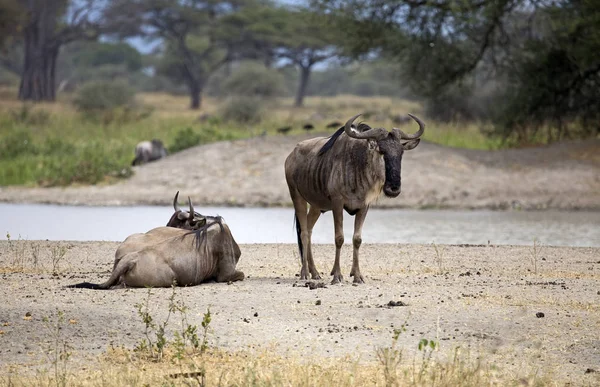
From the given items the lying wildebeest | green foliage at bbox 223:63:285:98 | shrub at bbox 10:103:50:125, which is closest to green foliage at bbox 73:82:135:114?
shrub at bbox 10:103:50:125

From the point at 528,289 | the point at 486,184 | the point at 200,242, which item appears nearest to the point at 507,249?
the point at 528,289

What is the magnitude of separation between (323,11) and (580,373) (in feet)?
61.3

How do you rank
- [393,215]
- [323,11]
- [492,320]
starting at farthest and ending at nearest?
[323,11] → [393,215] → [492,320]

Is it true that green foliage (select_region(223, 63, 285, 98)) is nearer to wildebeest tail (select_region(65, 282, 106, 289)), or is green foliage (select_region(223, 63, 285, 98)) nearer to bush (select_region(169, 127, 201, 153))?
bush (select_region(169, 127, 201, 153))

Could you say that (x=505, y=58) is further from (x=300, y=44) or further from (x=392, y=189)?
(x=300, y=44)

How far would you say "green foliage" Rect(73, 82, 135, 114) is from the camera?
38781 mm

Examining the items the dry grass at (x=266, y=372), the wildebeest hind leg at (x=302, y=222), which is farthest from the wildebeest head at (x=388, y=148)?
the dry grass at (x=266, y=372)

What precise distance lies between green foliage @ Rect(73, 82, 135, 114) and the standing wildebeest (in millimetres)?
28838

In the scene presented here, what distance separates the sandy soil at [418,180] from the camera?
1927cm

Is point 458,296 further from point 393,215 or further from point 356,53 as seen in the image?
point 356,53

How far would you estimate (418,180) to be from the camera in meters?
20.1

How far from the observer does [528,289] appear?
8930 millimetres

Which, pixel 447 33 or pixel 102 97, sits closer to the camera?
pixel 447 33

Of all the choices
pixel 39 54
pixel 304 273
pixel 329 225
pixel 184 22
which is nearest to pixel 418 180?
pixel 329 225
